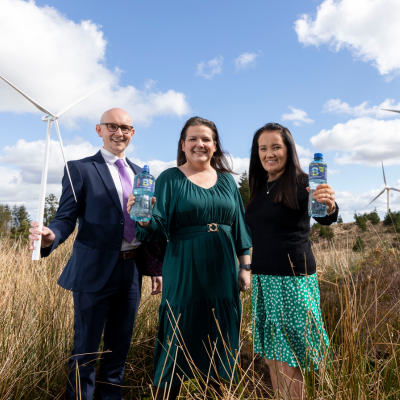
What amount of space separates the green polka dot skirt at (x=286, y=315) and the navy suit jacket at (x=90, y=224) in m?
1.52

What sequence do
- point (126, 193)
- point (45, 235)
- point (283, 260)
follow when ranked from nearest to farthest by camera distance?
point (283, 260) < point (45, 235) < point (126, 193)

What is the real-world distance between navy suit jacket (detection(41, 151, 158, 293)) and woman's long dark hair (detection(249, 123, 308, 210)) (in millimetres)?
1446

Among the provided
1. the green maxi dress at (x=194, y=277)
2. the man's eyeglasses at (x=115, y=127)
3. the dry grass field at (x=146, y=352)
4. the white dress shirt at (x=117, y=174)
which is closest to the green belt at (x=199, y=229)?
the green maxi dress at (x=194, y=277)

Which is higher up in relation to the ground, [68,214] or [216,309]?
[68,214]

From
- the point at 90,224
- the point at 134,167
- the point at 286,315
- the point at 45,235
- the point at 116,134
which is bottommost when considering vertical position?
the point at 286,315

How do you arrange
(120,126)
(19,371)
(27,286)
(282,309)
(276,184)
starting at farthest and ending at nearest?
(27,286) → (120,126) → (19,371) → (276,184) → (282,309)

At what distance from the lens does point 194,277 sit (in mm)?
3174

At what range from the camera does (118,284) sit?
351 cm

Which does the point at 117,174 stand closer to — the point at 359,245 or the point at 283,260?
the point at 283,260

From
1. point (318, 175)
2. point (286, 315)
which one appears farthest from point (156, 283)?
point (318, 175)

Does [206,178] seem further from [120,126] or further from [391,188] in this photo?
[391,188]

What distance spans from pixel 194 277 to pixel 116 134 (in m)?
1.79

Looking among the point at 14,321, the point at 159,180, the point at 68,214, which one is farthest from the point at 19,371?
the point at 159,180

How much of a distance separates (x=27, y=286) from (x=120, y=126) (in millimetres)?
2630
